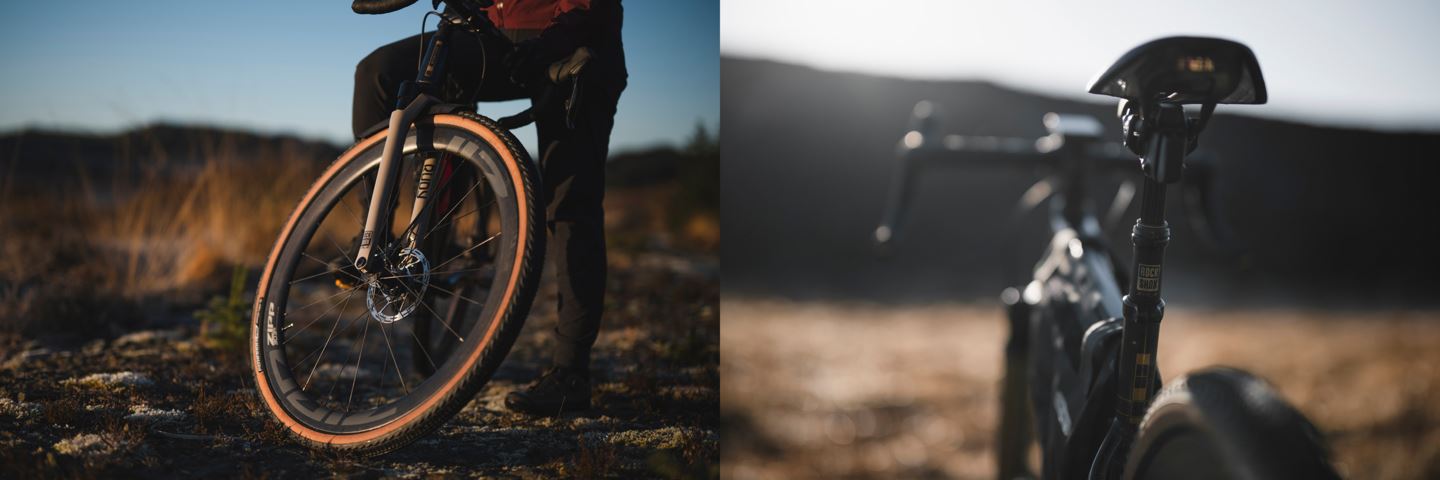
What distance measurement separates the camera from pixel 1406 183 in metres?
15.9

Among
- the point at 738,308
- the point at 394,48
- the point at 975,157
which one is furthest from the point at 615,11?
the point at 738,308

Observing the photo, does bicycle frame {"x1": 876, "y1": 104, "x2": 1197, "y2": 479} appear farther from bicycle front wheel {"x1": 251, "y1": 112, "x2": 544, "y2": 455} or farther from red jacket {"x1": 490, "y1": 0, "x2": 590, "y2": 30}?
red jacket {"x1": 490, "y1": 0, "x2": 590, "y2": 30}

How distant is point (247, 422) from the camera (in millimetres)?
1850

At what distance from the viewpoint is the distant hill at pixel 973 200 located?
15883mm

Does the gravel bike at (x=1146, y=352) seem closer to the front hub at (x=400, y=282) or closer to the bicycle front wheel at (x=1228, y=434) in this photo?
the bicycle front wheel at (x=1228, y=434)

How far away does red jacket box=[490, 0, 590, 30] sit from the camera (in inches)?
74.9

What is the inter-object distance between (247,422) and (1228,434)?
1839 mm

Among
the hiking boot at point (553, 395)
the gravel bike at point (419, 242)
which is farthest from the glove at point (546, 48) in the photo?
the hiking boot at point (553, 395)

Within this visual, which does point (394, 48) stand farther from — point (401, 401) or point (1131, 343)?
point (1131, 343)

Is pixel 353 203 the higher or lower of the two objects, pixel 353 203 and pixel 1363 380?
the higher

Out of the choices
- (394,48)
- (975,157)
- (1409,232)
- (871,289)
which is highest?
(394,48)

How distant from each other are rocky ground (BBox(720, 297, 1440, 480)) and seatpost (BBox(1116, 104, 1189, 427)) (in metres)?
2.18

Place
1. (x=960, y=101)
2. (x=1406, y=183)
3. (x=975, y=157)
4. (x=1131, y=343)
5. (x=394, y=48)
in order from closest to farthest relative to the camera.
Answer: (x=1131, y=343) < (x=394, y=48) < (x=975, y=157) < (x=1406, y=183) < (x=960, y=101)

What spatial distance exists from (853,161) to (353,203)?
51.1 feet
